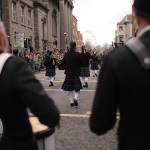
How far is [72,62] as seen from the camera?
29.0 ft

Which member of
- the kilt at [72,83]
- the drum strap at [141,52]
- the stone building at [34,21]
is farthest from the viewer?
the stone building at [34,21]

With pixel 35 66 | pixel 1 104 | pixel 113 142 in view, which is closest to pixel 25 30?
pixel 35 66

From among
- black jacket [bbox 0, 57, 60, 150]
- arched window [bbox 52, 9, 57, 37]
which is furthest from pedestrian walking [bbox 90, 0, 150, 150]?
arched window [bbox 52, 9, 57, 37]

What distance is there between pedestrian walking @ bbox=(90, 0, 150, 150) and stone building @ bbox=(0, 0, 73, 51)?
2271cm

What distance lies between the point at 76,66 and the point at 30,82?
6945 millimetres

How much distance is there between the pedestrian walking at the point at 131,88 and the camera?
175cm

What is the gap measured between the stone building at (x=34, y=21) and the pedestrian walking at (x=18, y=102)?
73.4ft

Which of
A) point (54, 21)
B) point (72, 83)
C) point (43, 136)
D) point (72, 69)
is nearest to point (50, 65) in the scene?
point (72, 83)

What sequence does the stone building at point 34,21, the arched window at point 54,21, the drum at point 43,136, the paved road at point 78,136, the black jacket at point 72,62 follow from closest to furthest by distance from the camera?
the drum at point 43,136 < the paved road at point 78,136 < the black jacket at point 72,62 < the stone building at point 34,21 < the arched window at point 54,21

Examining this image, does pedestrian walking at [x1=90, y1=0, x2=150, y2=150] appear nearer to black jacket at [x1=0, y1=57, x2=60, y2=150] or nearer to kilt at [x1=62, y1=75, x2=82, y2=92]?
black jacket at [x1=0, y1=57, x2=60, y2=150]

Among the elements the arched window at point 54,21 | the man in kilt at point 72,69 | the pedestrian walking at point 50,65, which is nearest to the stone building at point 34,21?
the arched window at point 54,21

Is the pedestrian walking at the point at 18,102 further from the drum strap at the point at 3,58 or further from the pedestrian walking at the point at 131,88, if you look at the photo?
the pedestrian walking at the point at 131,88

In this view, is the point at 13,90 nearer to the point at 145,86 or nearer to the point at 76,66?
the point at 145,86

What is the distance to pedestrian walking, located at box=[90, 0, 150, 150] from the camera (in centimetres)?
175
